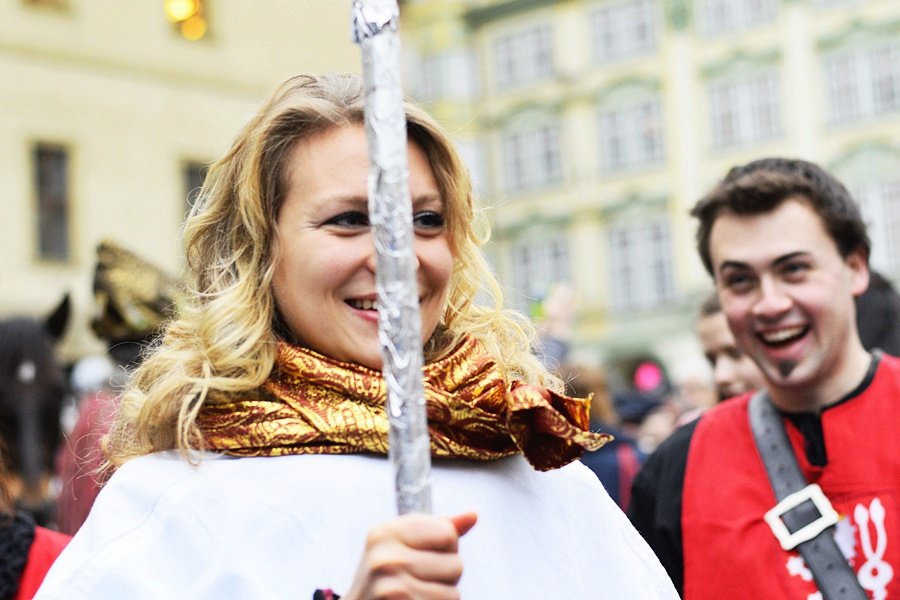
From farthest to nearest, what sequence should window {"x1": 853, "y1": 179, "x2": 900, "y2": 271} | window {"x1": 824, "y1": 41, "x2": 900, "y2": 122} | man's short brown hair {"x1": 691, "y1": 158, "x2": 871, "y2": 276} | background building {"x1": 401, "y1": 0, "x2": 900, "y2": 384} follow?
1. background building {"x1": 401, "y1": 0, "x2": 900, "y2": 384}
2. window {"x1": 853, "y1": 179, "x2": 900, "y2": 271}
3. window {"x1": 824, "y1": 41, "x2": 900, "y2": 122}
4. man's short brown hair {"x1": 691, "y1": 158, "x2": 871, "y2": 276}

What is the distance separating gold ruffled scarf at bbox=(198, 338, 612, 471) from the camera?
2.21 m

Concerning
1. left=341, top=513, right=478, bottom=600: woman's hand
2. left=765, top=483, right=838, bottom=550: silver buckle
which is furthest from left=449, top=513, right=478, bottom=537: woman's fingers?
left=765, top=483, right=838, bottom=550: silver buckle

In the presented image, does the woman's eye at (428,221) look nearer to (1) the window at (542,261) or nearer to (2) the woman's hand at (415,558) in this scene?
(2) the woman's hand at (415,558)

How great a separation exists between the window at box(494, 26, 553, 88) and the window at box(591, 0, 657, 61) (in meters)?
1.42

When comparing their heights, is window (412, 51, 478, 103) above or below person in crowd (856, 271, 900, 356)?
above

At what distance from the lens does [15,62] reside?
A: 20.0 m

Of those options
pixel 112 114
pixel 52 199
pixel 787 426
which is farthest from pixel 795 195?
pixel 52 199

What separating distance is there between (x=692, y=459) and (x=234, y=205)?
160 cm

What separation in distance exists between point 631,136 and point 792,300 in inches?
1269

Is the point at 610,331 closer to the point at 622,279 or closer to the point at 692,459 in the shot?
the point at 622,279

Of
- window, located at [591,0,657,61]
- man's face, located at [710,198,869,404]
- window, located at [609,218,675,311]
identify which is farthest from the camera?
window, located at [591,0,657,61]

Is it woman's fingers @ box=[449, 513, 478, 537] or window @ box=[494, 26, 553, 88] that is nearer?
woman's fingers @ box=[449, 513, 478, 537]

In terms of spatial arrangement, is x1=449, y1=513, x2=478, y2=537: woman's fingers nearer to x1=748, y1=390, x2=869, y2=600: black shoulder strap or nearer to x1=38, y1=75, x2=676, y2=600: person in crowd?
x1=38, y1=75, x2=676, y2=600: person in crowd

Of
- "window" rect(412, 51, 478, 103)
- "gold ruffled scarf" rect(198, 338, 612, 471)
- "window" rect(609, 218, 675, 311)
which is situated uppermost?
"window" rect(412, 51, 478, 103)
